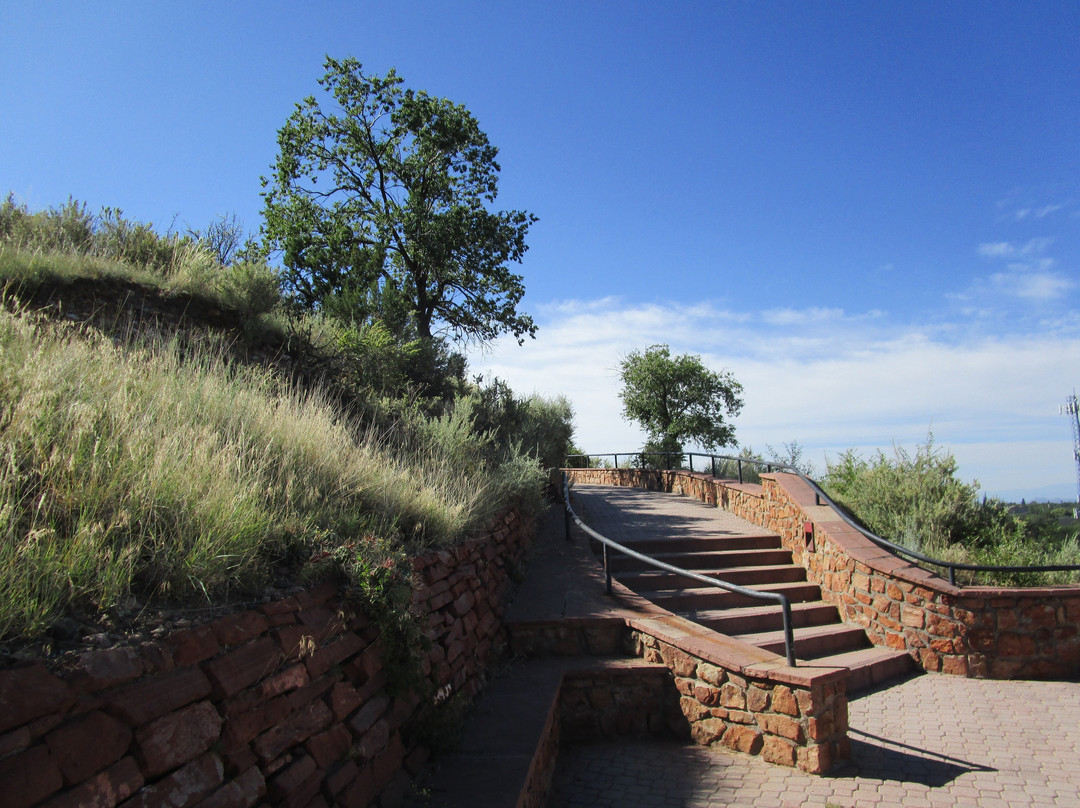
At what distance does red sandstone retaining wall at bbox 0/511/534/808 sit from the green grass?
269mm

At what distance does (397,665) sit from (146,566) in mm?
1581

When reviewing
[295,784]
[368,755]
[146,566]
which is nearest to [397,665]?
[368,755]

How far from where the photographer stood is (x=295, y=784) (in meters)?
2.85

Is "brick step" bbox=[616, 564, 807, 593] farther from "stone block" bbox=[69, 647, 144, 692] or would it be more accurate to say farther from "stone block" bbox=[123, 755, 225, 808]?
"stone block" bbox=[69, 647, 144, 692]

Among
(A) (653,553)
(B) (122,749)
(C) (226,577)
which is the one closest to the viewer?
(B) (122,749)

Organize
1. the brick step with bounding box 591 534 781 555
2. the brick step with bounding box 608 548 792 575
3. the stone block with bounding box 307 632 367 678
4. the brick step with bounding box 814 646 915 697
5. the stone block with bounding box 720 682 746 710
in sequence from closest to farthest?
the stone block with bounding box 307 632 367 678
the stone block with bounding box 720 682 746 710
the brick step with bounding box 814 646 915 697
the brick step with bounding box 608 548 792 575
the brick step with bounding box 591 534 781 555

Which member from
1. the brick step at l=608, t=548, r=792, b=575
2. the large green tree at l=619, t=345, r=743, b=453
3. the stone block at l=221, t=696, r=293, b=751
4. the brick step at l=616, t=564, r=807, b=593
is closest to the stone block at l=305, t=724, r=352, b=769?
the stone block at l=221, t=696, r=293, b=751

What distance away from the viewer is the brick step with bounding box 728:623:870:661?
6.74 m

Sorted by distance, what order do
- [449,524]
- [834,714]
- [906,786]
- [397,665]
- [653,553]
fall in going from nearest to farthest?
[397,665] < [906,786] < [834,714] < [449,524] < [653,553]

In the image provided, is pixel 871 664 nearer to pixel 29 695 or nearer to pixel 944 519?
pixel 944 519

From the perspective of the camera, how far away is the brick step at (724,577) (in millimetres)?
8031

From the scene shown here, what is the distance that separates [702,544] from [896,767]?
→ 451 cm

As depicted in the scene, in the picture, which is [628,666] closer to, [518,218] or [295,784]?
[295,784]

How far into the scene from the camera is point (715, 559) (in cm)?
895
